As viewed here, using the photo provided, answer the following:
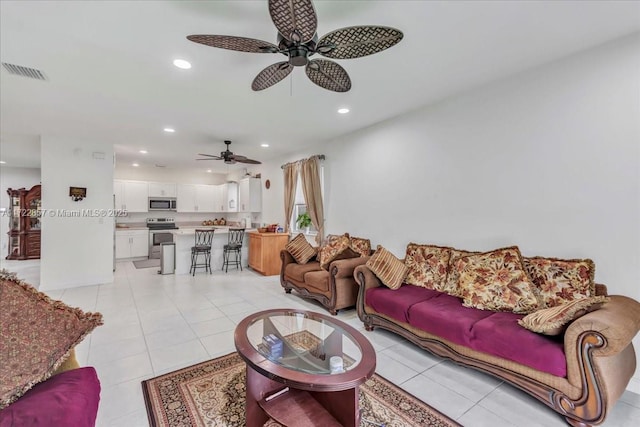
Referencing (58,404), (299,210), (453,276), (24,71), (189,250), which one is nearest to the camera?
(58,404)

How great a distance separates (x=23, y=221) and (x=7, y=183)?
1465mm

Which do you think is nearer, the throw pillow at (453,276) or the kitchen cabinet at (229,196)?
the throw pillow at (453,276)

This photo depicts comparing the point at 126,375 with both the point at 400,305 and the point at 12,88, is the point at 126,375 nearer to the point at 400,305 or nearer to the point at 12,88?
the point at 400,305

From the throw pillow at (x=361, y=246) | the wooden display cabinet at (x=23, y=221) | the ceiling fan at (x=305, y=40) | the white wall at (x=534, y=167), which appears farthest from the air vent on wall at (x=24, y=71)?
the wooden display cabinet at (x=23, y=221)

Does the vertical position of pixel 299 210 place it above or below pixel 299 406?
above

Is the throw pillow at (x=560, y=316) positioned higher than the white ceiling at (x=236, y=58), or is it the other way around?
the white ceiling at (x=236, y=58)

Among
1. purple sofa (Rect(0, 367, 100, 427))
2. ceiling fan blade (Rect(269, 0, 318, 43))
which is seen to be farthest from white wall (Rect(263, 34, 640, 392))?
purple sofa (Rect(0, 367, 100, 427))

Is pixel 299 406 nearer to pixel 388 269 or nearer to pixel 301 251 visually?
pixel 388 269

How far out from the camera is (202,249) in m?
5.98

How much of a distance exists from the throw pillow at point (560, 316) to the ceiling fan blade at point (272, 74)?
253 cm

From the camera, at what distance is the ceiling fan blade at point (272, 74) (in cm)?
204

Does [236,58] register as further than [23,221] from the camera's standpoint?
No

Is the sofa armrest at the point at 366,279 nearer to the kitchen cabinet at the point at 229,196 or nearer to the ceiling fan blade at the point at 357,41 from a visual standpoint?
the ceiling fan blade at the point at 357,41

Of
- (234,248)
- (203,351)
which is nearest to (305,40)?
(203,351)
